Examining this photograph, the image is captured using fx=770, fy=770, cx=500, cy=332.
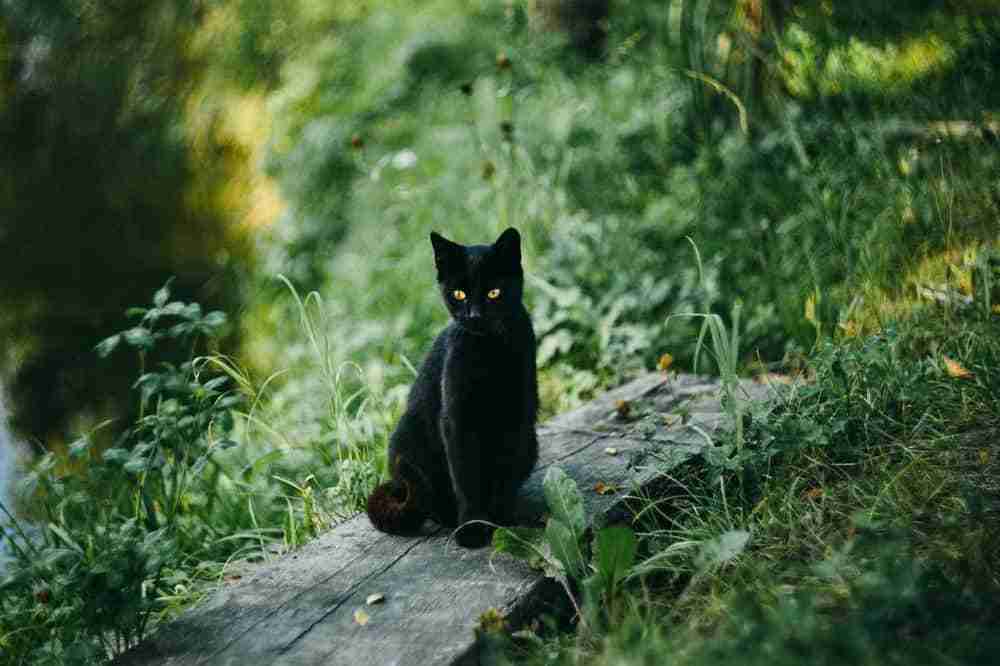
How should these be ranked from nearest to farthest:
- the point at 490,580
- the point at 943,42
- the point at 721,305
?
the point at 490,580 → the point at 721,305 → the point at 943,42

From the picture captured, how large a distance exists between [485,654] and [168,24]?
20.4 feet

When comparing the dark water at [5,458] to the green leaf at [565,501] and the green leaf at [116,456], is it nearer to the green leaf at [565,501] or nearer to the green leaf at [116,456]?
the green leaf at [116,456]

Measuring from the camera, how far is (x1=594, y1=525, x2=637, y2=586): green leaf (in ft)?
5.99

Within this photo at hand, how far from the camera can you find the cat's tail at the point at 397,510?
2.30 meters

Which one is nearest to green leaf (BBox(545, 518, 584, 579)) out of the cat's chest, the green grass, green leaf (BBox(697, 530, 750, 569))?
the green grass

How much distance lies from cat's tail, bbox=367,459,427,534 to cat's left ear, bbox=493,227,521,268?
74cm

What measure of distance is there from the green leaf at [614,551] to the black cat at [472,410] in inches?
17.8

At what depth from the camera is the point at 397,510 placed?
2.30 m

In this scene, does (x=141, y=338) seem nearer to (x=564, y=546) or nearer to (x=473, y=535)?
(x=473, y=535)

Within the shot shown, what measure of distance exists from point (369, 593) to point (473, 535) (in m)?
0.33

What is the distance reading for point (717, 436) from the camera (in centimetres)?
237

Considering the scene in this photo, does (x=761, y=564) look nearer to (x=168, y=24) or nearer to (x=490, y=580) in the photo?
(x=490, y=580)

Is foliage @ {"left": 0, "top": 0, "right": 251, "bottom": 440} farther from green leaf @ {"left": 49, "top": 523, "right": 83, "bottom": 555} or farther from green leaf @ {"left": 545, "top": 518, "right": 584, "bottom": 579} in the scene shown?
green leaf @ {"left": 545, "top": 518, "right": 584, "bottom": 579}

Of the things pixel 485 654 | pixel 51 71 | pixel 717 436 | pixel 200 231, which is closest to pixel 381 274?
pixel 200 231
